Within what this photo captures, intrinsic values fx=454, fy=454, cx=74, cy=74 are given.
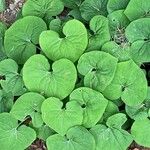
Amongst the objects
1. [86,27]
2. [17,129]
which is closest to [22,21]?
[86,27]

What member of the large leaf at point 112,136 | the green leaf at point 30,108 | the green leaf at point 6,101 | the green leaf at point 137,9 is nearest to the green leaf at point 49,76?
the green leaf at point 30,108

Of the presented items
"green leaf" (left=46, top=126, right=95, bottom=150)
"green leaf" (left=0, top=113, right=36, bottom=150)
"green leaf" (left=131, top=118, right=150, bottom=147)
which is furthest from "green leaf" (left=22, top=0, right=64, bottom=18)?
"green leaf" (left=131, top=118, right=150, bottom=147)

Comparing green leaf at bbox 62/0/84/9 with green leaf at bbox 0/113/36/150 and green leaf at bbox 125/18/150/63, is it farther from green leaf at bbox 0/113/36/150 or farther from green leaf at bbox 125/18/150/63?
green leaf at bbox 0/113/36/150

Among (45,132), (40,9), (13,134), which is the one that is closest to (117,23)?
(40,9)

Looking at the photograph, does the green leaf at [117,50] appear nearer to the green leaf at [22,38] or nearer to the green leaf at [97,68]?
the green leaf at [97,68]

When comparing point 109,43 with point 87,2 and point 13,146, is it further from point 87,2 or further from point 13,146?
point 13,146
